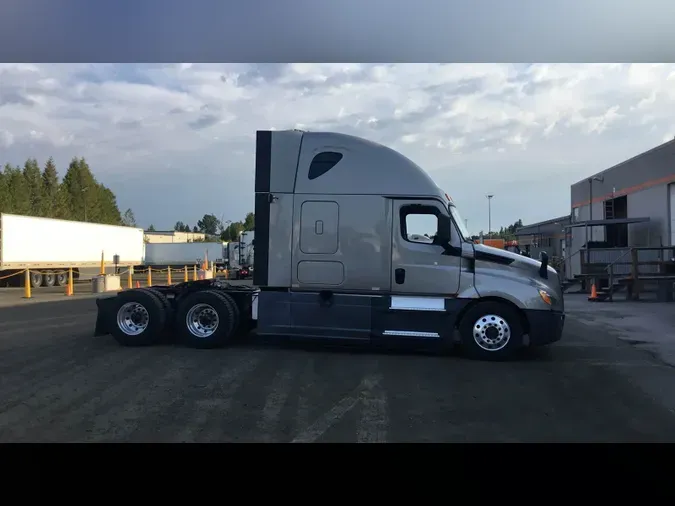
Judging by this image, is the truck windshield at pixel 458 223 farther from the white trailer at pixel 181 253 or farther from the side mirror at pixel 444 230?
the white trailer at pixel 181 253

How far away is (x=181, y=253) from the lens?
117 feet

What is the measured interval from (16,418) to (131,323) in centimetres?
400

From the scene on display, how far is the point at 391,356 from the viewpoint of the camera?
889 cm

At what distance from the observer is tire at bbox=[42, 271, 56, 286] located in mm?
29516

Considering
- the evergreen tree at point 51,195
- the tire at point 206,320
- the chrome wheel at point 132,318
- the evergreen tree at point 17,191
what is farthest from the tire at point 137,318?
the evergreen tree at point 17,191

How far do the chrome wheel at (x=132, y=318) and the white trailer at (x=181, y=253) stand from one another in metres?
24.3

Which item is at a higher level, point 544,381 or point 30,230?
point 30,230

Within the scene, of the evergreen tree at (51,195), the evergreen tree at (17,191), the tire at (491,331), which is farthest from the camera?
the evergreen tree at (17,191)

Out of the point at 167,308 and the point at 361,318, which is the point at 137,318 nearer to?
the point at 167,308

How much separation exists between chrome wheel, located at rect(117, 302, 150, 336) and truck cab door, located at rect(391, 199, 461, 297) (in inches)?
174

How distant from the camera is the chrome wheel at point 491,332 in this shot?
8523 mm
